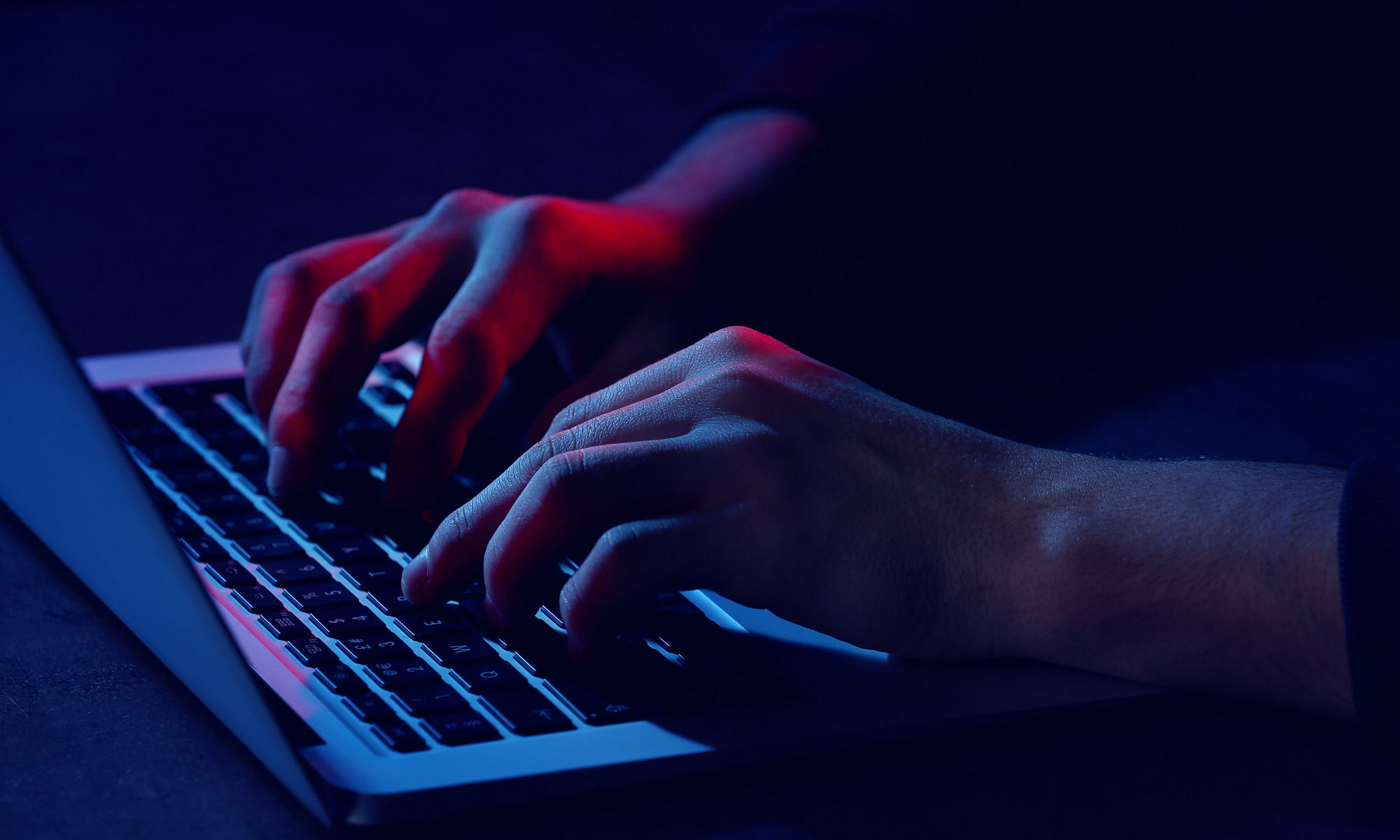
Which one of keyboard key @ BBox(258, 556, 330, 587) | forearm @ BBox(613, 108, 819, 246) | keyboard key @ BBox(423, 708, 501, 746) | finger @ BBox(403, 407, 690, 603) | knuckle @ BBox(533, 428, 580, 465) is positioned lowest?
keyboard key @ BBox(258, 556, 330, 587)

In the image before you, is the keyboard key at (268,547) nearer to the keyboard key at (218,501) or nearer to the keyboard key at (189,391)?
the keyboard key at (218,501)

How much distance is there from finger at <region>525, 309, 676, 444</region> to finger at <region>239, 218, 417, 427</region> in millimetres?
156

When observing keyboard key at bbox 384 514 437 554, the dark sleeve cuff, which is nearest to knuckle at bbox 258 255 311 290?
keyboard key at bbox 384 514 437 554

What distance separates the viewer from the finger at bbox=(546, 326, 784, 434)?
600 millimetres

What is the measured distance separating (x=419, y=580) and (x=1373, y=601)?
0.40 metres

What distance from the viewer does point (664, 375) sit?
0.61 m

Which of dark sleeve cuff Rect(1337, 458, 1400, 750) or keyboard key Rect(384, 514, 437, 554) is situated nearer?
dark sleeve cuff Rect(1337, 458, 1400, 750)

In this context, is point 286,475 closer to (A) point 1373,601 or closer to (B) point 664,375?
(B) point 664,375

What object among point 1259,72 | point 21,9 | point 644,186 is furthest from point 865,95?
point 21,9

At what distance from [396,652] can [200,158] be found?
0.83 m

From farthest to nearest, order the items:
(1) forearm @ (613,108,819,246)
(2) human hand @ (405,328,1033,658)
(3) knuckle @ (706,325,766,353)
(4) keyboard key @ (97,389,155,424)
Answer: (1) forearm @ (613,108,819,246) < (4) keyboard key @ (97,389,155,424) < (3) knuckle @ (706,325,766,353) < (2) human hand @ (405,328,1033,658)

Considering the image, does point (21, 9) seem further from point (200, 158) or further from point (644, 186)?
point (644, 186)

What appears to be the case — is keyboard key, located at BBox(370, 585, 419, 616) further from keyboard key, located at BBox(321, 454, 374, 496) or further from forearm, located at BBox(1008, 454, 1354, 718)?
forearm, located at BBox(1008, 454, 1354, 718)

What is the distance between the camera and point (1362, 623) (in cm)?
47
